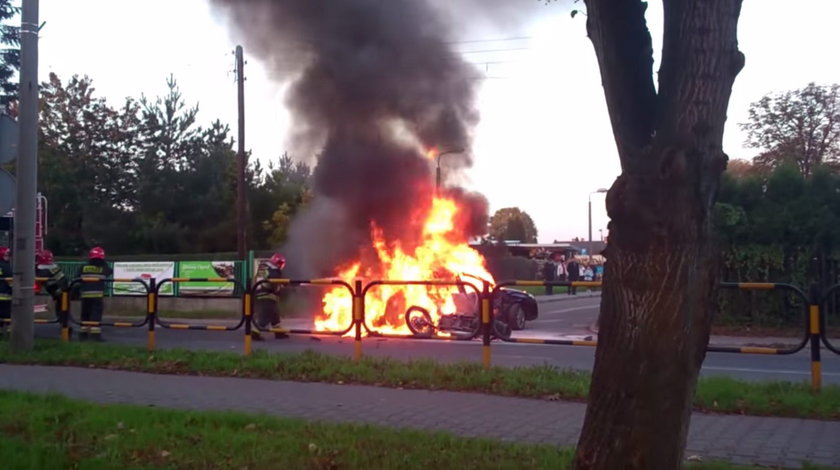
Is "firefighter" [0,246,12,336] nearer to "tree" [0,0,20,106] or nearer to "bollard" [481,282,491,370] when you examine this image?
"bollard" [481,282,491,370]

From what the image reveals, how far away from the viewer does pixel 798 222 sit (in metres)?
18.0

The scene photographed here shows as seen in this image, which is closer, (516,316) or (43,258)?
(43,258)

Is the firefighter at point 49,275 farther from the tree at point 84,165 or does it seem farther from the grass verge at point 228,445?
the tree at point 84,165

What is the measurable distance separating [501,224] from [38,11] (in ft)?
250

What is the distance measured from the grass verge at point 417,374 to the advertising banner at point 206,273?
38.8 ft

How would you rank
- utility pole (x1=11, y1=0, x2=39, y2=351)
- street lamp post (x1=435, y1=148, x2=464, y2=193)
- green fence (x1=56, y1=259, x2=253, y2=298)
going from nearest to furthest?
utility pole (x1=11, y1=0, x2=39, y2=351)
street lamp post (x1=435, y1=148, x2=464, y2=193)
green fence (x1=56, y1=259, x2=253, y2=298)

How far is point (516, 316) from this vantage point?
17047 millimetres

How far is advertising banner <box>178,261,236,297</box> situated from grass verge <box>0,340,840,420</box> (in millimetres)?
11825

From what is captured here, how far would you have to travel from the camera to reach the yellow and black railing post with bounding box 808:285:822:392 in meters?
8.05

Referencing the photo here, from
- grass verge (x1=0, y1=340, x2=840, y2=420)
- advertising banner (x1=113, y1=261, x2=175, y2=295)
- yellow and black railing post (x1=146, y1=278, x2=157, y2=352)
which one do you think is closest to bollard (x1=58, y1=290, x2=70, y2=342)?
grass verge (x1=0, y1=340, x2=840, y2=420)

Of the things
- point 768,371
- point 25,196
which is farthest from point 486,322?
point 25,196

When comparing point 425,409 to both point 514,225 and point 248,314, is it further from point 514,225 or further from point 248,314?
point 514,225

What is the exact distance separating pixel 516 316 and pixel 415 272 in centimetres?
234

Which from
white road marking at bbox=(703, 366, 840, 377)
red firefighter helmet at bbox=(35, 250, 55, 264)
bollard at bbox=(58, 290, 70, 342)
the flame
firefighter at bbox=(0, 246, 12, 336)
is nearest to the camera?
white road marking at bbox=(703, 366, 840, 377)
